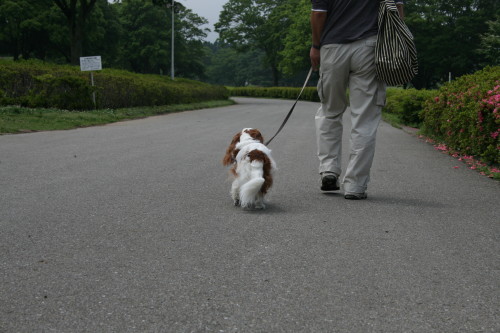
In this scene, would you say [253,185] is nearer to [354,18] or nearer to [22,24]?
[354,18]

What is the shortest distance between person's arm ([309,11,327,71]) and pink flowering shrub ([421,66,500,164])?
282 cm

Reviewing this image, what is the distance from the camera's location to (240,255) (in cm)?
338

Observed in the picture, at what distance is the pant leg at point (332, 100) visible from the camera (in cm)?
509

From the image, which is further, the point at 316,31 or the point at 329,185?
the point at 329,185

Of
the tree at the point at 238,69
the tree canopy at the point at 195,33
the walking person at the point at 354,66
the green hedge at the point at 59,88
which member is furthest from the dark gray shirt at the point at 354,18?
the tree at the point at 238,69

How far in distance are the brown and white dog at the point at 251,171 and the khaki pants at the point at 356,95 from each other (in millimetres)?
839

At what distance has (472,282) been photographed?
2.94 metres

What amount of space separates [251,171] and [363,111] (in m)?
1.29

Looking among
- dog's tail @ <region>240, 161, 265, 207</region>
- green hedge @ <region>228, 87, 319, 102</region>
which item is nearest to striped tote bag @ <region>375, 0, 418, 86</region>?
dog's tail @ <region>240, 161, 265, 207</region>

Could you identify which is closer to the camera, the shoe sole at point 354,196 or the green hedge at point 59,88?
the shoe sole at point 354,196

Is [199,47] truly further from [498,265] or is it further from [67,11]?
[498,265]

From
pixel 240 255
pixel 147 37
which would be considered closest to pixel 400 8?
pixel 240 255

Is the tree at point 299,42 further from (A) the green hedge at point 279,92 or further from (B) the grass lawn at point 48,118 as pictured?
(B) the grass lawn at point 48,118

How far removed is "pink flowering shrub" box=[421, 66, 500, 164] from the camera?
7258mm
